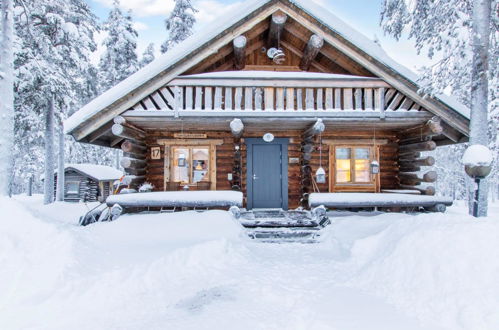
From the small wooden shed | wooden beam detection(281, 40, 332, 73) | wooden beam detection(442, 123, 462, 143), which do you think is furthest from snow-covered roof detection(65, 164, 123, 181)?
wooden beam detection(442, 123, 462, 143)

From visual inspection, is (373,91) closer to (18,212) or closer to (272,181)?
(272,181)

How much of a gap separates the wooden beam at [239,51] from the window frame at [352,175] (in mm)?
4642

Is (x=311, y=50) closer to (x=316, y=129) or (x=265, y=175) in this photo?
(x=316, y=129)

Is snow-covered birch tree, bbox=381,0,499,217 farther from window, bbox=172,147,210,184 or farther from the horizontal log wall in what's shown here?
window, bbox=172,147,210,184

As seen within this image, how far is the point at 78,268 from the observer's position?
4801 mm

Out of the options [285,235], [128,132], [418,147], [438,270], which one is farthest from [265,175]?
[438,270]

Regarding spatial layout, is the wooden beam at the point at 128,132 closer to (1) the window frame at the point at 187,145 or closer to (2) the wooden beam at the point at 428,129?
(1) the window frame at the point at 187,145

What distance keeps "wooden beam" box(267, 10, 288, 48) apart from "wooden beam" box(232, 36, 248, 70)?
1009mm

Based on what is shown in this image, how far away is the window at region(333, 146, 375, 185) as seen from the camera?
1142cm

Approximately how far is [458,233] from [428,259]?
2.03 ft

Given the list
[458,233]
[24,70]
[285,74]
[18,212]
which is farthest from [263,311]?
[24,70]

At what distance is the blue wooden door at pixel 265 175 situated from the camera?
11148mm

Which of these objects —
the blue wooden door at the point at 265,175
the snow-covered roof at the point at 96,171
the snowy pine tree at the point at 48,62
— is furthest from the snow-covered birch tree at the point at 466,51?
the snow-covered roof at the point at 96,171

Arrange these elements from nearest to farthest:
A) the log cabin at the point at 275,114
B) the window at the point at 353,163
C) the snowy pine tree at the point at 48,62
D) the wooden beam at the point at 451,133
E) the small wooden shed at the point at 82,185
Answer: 1. the log cabin at the point at 275,114
2. the wooden beam at the point at 451,133
3. the window at the point at 353,163
4. the snowy pine tree at the point at 48,62
5. the small wooden shed at the point at 82,185
